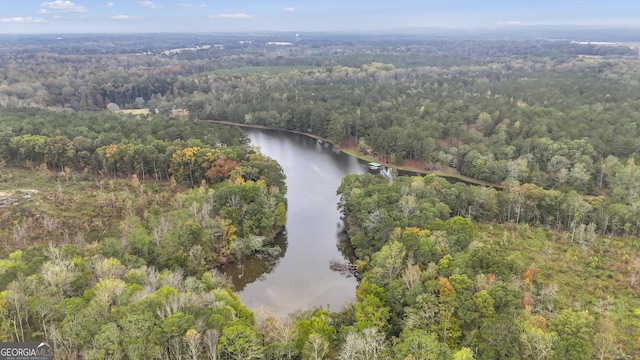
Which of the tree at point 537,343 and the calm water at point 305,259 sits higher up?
the tree at point 537,343

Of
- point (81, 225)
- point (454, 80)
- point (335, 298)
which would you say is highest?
point (454, 80)

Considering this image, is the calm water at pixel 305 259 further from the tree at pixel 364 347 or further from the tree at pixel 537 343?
the tree at pixel 537 343

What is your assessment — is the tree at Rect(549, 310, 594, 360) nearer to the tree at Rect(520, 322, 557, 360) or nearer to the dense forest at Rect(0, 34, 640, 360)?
the dense forest at Rect(0, 34, 640, 360)

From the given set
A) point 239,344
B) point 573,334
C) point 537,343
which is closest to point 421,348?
point 537,343

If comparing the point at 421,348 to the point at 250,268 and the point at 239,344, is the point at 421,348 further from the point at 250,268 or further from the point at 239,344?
the point at 250,268

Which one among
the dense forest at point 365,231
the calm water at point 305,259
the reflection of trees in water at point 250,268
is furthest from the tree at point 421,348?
the reflection of trees in water at point 250,268

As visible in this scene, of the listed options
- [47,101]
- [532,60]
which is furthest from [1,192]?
[532,60]

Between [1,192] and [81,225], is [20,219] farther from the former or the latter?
[1,192]

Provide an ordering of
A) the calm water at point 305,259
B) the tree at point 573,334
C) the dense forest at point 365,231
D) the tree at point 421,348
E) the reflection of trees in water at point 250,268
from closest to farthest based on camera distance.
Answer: the tree at point 421,348
the tree at point 573,334
the dense forest at point 365,231
the calm water at point 305,259
the reflection of trees in water at point 250,268

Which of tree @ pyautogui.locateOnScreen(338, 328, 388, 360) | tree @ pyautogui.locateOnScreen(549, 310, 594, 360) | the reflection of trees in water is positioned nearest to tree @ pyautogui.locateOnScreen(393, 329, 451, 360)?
tree @ pyautogui.locateOnScreen(338, 328, 388, 360)
